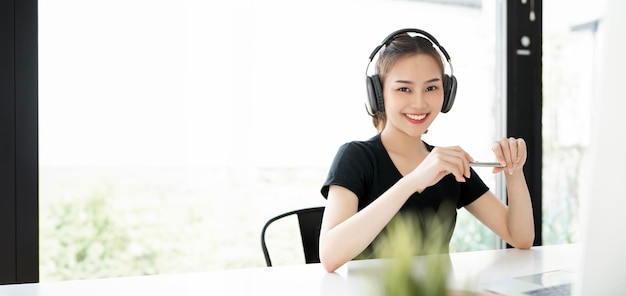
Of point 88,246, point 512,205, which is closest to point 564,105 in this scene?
point 512,205

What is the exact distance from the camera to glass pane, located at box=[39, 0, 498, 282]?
7.30 feet

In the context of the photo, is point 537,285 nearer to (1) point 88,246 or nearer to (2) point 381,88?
(2) point 381,88

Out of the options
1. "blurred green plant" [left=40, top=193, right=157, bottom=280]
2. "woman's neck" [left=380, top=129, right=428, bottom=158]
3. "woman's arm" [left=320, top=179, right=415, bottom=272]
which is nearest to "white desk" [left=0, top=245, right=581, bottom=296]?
"woman's arm" [left=320, top=179, right=415, bottom=272]

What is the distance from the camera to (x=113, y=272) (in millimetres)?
2424

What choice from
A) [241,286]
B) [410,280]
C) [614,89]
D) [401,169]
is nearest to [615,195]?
[614,89]

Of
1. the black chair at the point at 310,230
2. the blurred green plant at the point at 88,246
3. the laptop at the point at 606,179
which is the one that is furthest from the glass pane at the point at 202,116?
the laptop at the point at 606,179

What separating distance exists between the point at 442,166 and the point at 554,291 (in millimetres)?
453

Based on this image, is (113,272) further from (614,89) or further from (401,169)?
(614,89)

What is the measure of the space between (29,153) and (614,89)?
1.84 metres

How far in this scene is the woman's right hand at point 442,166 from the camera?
1224 mm

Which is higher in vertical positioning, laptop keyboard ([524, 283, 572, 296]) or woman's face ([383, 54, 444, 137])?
woman's face ([383, 54, 444, 137])

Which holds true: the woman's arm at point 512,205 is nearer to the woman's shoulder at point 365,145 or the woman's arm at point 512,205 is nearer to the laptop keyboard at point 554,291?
the woman's shoulder at point 365,145

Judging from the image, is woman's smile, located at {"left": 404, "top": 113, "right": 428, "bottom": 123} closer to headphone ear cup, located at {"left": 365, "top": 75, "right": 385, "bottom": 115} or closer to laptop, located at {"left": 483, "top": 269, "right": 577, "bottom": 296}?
headphone ear cup, located at {"left": 365, "top": 75, "right": 385, "bottom": 115}

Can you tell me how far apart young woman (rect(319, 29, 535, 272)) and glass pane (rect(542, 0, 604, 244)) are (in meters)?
1.40
